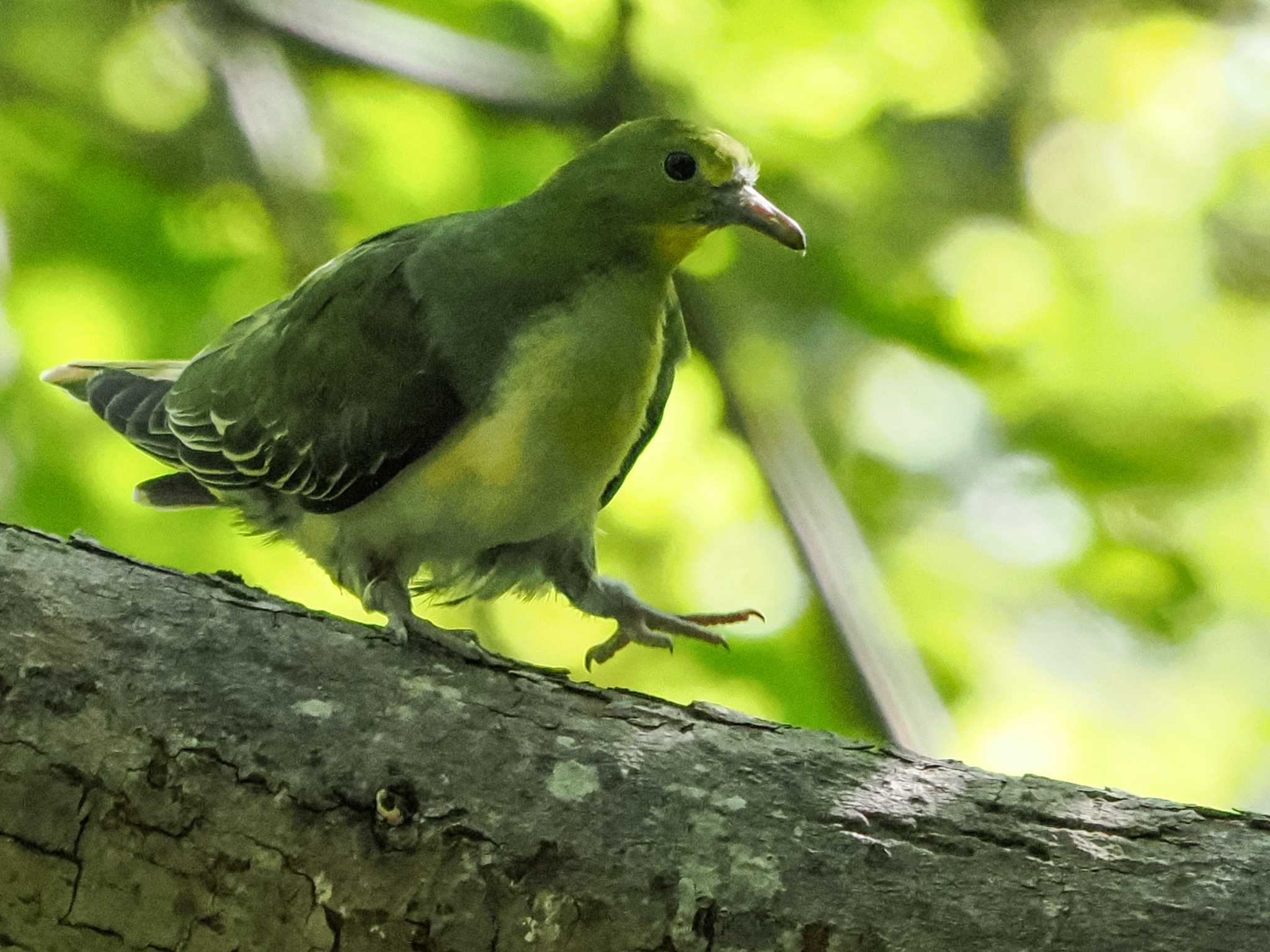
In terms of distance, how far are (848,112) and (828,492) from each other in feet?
4.11

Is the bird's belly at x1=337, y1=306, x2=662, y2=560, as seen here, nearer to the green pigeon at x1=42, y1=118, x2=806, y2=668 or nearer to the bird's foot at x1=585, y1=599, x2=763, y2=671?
the green pigeon at x1=42, y1=118, x2=806, y2=668

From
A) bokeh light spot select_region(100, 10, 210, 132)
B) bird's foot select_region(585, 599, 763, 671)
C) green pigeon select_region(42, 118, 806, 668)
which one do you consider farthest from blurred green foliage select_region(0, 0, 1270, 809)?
green pigeon select_region(42, 118, 806, 668)

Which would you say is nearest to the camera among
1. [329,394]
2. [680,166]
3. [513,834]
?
[513,834]

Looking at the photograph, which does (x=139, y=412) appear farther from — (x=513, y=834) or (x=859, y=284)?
(x=513, y=834)

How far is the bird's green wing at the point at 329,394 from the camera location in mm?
3348

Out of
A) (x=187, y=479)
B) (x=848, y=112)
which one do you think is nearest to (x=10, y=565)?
(x=187, y=479)

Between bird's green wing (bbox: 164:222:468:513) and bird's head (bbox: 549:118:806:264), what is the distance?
568 mm

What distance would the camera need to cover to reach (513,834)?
220 cm

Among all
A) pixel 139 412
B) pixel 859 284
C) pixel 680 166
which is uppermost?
pixel 859 284

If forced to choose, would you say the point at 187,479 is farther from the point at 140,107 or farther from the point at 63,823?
the point at 63,823

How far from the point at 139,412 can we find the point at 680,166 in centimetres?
185

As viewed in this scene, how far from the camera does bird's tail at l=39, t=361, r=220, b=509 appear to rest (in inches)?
159

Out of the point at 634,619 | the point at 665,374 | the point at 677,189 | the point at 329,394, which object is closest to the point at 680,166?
the point at 677,189

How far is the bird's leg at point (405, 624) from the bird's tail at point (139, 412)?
872 mm
